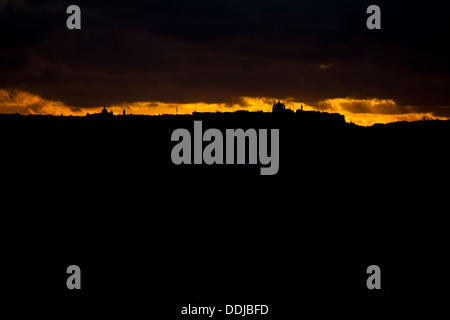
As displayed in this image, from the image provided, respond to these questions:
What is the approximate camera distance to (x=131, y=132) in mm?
56094

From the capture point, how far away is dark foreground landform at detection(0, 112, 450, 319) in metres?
33.2

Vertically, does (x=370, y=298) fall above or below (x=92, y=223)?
below

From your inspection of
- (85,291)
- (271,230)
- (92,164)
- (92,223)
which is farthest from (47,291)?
(92,164)

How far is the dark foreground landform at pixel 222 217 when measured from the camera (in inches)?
1305

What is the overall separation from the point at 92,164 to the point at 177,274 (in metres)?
18.5

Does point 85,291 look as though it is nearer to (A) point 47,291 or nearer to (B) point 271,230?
(A) point 47,291

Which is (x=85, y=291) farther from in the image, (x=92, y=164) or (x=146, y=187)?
(x=92, y=164)

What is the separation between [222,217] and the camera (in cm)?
4209

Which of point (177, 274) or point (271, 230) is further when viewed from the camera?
point (271, 230)

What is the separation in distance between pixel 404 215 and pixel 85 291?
20.9m
